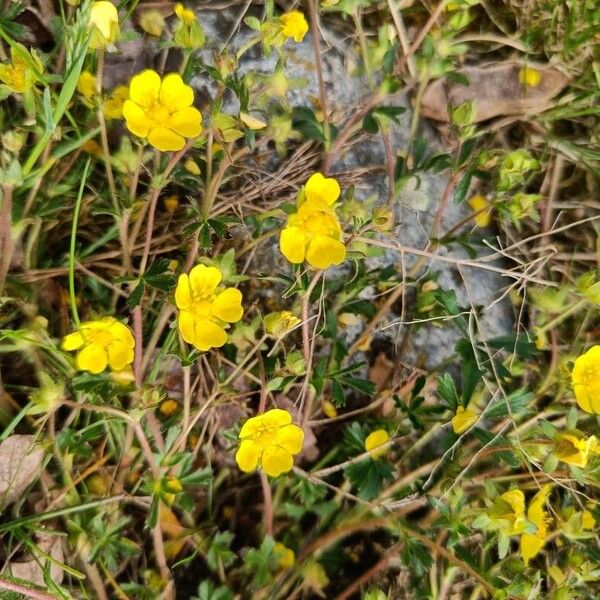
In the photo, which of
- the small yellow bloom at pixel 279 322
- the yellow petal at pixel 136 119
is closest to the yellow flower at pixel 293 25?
the yellow petal at pixel 136 119

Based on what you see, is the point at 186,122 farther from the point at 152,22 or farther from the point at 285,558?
the point at 285,558

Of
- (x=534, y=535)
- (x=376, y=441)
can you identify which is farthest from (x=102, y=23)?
(x=534, y=535)

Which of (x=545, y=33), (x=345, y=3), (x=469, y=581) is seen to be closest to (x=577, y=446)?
(x=469, y=581)

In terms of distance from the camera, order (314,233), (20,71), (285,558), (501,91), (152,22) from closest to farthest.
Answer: (314,233)
(20,71)
(285,558)
(152,22)
(501,91)

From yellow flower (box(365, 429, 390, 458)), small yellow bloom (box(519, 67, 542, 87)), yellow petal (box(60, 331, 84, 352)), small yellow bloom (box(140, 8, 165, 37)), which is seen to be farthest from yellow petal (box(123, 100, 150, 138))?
small yellow bloom (box(519, 67, 542, 87))

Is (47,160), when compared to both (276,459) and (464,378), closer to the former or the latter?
(276,459)

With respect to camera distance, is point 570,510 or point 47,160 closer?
point 47,160
